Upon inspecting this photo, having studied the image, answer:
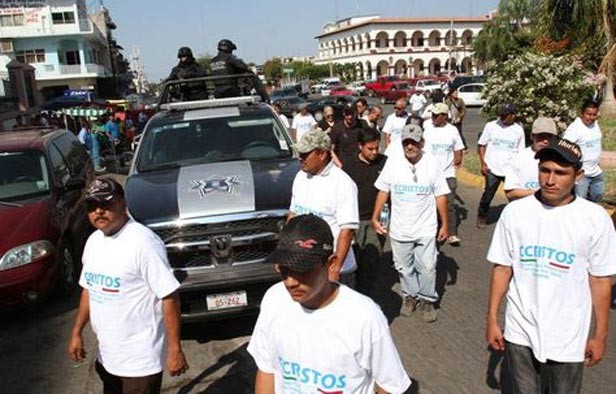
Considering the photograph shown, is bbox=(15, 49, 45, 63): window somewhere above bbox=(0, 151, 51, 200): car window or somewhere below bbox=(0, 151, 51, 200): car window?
above

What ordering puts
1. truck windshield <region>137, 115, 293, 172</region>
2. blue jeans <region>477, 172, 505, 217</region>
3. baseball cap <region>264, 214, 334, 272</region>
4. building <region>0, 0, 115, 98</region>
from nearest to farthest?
baseball cap <region>264, 214, 334, 272</region> → truck windshield <region>137, 115, 293, 172</region> → blue jeans <region>477, 172, 505, 217</region> → building <region>0, 0, 115, 98</region>

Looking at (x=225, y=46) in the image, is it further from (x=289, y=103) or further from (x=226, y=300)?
(x=289, y=103)

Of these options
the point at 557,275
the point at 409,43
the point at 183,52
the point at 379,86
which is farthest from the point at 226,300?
the point at 409,43

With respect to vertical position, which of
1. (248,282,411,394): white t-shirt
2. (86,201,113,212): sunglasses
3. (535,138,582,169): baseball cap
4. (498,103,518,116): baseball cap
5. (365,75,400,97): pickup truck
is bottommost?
(248,282,411,394): white t-shirt

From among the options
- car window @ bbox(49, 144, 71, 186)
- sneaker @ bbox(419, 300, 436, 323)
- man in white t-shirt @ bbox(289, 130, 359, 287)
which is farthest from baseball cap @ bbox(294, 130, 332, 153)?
car window @ bbox(49, 144, 71, 186)

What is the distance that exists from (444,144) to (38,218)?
4813 millimetres

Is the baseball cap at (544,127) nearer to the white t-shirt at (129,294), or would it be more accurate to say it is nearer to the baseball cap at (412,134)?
the baseball cap at (412,134)

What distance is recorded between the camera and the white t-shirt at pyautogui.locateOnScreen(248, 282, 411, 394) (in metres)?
2.02

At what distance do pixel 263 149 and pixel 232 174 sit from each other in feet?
3.13

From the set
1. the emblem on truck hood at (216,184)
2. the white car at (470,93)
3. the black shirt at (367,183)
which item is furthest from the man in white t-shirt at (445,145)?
the white car at (470,93)

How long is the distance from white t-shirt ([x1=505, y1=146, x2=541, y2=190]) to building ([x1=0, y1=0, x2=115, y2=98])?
52.9m

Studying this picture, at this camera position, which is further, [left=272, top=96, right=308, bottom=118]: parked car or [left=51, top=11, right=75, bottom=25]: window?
[left=51, top=11, right=75, bottom=25]: window

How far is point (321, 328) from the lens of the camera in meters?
2.03

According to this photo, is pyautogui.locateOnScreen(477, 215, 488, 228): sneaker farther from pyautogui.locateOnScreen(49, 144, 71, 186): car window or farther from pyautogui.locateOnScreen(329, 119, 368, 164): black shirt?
pyautogui.locateOnScreen(49, 144, 71, 186): car window
